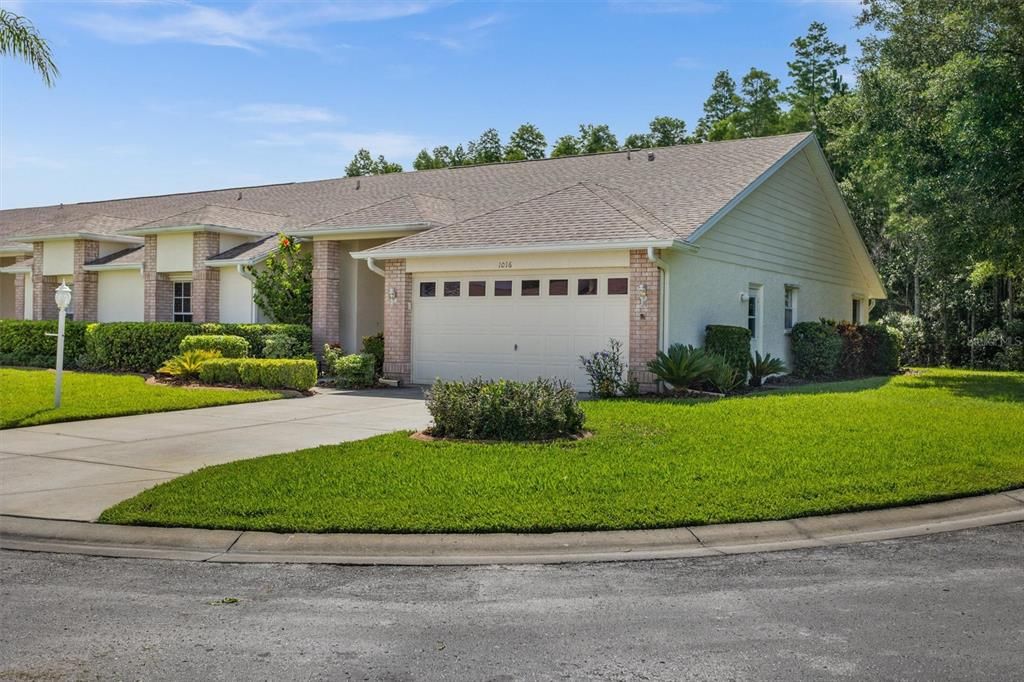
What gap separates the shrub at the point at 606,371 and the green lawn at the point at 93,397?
19.7 feet

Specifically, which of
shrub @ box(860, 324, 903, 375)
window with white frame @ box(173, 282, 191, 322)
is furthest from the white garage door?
shrub @ box(860, 324, 903, 375)

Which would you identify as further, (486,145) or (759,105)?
(486,145)

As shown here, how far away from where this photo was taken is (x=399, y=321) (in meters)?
18.6

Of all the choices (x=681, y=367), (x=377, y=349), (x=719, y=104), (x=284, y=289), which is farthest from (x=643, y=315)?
(x=719, y=104)

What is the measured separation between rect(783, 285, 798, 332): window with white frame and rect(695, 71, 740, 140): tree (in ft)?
112

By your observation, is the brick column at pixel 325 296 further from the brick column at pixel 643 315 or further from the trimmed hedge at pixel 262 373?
the brick column at pixel 643 315

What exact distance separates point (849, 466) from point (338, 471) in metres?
5.28

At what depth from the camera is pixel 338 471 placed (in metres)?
8.47

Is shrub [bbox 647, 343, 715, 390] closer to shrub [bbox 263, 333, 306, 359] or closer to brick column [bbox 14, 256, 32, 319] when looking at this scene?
shrub [bbox 263, 333, 306, 359]

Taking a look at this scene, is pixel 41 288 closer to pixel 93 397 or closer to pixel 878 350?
pixel 93 397

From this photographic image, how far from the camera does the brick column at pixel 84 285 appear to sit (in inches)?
972

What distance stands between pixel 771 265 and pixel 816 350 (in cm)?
Answer: 249

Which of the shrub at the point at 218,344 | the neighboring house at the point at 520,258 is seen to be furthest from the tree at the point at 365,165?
the shrub at the point at 218,344

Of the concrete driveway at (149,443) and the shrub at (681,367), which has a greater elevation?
the shrub at (681,367)
